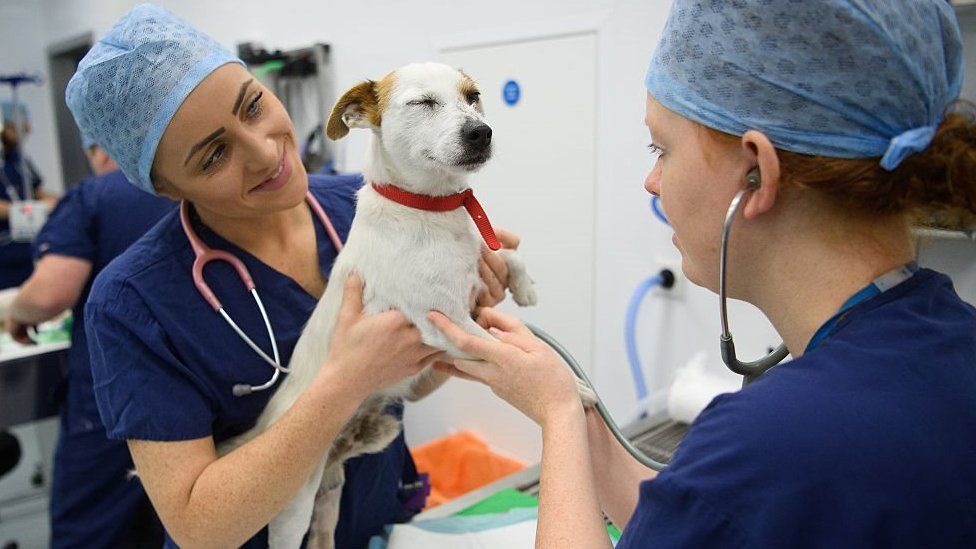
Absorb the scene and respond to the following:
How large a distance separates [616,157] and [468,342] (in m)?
0.97

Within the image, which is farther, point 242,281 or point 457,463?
point 457,463

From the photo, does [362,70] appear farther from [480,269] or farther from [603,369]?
[480,269]

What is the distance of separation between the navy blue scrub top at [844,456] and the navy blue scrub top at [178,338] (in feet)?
2.25

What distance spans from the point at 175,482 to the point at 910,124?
0.98 m

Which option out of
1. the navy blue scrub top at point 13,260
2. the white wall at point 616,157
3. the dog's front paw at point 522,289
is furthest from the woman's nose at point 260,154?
the navy blue scrub top at point 13,260

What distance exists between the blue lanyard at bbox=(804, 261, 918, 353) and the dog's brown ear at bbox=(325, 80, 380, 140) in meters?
0.72

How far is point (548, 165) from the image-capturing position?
6.19ft

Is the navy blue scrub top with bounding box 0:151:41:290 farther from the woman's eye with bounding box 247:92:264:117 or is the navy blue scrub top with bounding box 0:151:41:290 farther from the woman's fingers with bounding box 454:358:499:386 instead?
the woman's fingers with bounding box 454:358:499:386

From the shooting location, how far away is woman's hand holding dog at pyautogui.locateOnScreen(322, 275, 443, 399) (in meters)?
0.94

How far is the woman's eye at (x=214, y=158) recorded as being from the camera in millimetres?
938

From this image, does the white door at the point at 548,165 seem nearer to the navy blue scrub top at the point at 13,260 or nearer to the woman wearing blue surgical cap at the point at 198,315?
the woman wearing blue surgical cap at the point at 198,315

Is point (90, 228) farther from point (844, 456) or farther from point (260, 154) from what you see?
point (844, 456)

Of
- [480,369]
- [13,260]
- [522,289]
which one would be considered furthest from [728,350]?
[13,260]

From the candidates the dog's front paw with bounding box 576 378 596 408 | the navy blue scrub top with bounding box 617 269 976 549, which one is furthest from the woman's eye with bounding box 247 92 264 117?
the navy blue scrub top with bounding box 617 269 976 549
